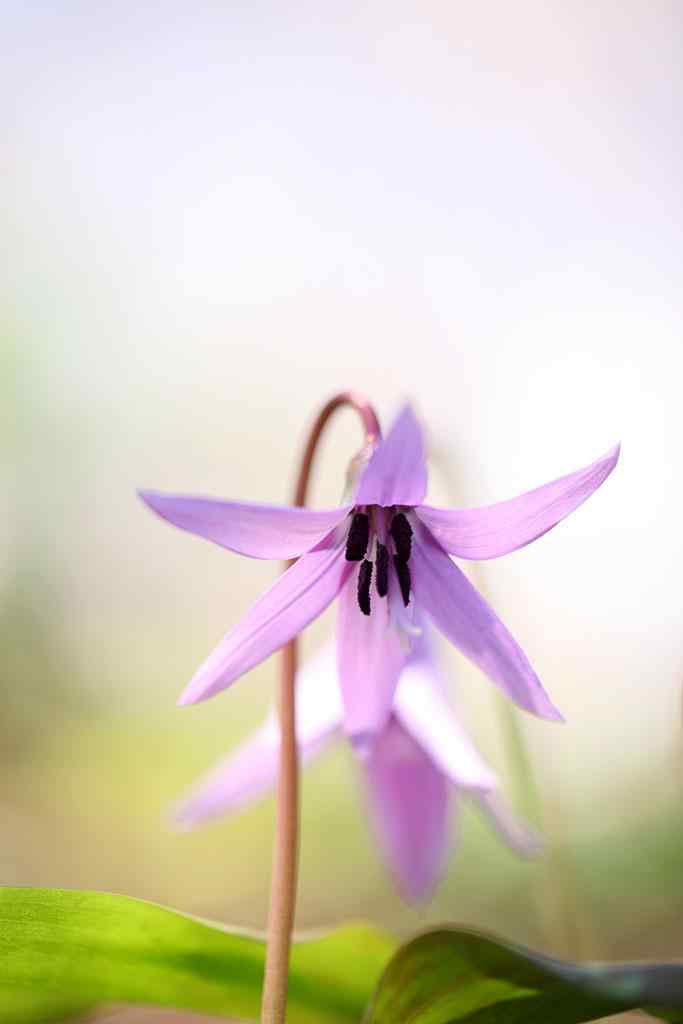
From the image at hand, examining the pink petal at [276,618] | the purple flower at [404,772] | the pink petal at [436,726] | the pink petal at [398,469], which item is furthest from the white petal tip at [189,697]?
the pink petal at [436,726]

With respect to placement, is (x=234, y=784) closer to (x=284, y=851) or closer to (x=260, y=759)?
(x=260, y=759)

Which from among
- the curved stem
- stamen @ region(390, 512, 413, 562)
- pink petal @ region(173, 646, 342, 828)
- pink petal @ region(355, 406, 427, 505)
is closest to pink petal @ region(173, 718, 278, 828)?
pink petal @ region(173, 646, 342, 828)

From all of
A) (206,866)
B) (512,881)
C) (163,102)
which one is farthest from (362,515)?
(163,102)

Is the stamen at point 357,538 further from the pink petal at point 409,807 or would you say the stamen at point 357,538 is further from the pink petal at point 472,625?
the pink petal at point 409,807

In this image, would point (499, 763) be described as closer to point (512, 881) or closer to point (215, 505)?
point (512, 881)

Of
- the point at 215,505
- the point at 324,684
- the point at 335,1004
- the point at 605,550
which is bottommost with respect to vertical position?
the point at 335,1004

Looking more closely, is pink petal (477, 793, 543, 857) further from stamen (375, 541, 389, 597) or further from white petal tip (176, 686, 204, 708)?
white petal tip (176, 686, 204, 708)
